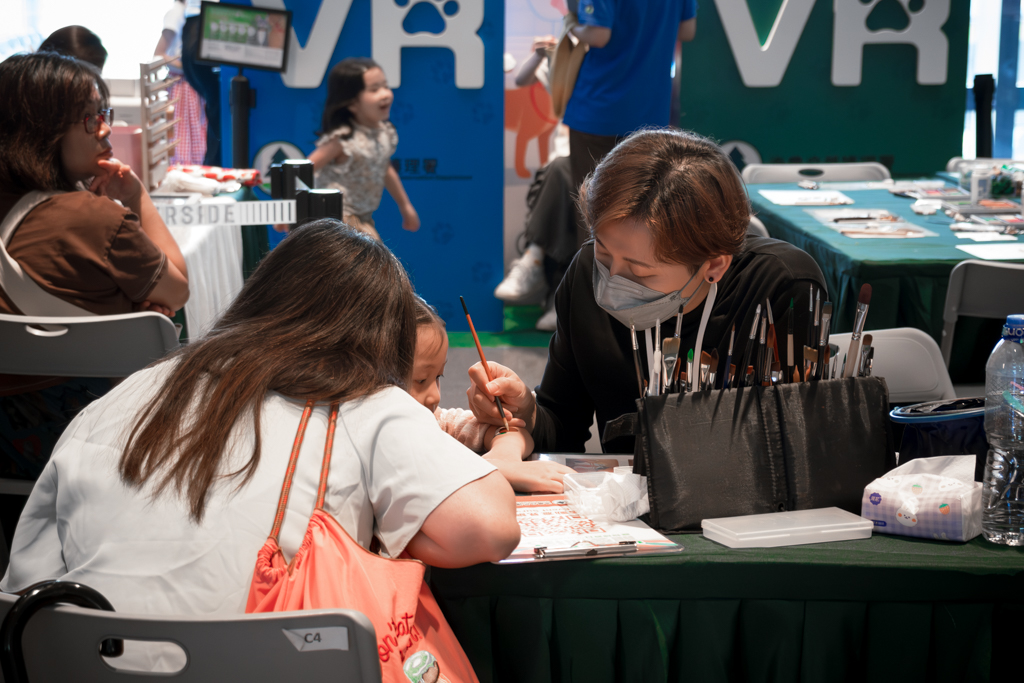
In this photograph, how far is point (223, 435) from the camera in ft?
3.30

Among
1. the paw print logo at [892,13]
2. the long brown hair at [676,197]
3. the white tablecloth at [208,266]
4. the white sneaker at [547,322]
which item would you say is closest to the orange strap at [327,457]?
the long brown hair at [676,197]

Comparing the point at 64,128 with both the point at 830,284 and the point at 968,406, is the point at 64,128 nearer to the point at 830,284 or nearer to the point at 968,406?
the point at 968,406

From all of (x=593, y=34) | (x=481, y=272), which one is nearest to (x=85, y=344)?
(x=593, y=34)

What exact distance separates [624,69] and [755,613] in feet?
12.6

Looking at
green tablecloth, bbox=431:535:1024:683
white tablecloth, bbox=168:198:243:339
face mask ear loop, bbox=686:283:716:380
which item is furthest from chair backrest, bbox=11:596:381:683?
white tablecloth, bbox=168:198:243:339

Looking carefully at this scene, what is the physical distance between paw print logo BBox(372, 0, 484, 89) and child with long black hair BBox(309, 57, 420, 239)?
16.3 inches

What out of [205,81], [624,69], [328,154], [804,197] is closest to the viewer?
[804,197]

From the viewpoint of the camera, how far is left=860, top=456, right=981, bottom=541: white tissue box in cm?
117

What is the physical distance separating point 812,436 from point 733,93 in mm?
4891

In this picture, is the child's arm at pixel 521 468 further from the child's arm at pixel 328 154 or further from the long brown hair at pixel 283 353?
the child's arm at pixel 328 154

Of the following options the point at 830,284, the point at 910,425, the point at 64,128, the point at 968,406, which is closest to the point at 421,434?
the point at 910,425

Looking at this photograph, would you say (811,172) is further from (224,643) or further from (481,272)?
(224,643)

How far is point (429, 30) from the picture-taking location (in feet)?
16.1

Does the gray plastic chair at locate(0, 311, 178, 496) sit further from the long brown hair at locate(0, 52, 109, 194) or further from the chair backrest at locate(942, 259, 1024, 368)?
the chair backrest at locate(942, 259, 1024, 368)
